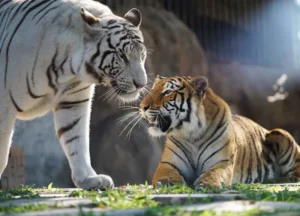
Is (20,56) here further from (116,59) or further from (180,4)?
(180,4)

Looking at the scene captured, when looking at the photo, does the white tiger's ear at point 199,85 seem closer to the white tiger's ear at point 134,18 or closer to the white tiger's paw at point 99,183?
the white tiger's ear at point 134,18

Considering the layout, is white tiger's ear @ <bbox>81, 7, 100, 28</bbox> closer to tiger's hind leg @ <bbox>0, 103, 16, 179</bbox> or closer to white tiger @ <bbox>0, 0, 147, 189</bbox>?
white tiger @ <bbox>0, 0, 147, 189</bbox>

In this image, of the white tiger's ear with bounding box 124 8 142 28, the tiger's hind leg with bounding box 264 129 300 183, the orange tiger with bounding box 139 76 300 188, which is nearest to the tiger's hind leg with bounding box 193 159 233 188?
the orange tiger with bounding box 139 76 300 188

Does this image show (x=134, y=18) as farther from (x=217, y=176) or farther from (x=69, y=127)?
(x=217, y=176)

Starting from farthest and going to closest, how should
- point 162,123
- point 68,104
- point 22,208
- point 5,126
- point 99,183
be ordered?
point 162,123
point 68,104
point 99,183
point 5,126
point 22,208

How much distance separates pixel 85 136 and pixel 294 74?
25.4ft

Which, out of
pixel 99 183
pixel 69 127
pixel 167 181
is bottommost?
pixel 167 181

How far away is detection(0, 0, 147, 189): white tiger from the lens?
422cm

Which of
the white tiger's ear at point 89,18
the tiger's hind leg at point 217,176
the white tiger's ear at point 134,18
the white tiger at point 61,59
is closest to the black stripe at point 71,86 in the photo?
the white tiger at point 61,59

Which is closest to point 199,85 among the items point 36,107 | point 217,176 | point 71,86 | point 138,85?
point 217,176

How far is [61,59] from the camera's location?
4.33m

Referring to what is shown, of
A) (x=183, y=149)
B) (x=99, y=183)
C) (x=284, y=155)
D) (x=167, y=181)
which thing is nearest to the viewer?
(x=99, y=183)

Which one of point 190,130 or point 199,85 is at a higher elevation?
point 199,85

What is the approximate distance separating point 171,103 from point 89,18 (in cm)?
122
